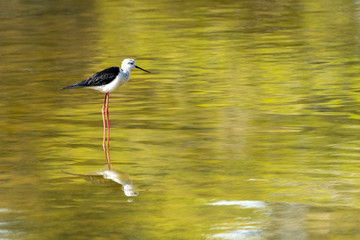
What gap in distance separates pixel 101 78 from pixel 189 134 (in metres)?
1.39

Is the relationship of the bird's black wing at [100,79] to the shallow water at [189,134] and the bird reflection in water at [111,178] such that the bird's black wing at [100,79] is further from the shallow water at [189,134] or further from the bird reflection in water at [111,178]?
the bird reflection in water at [111,178]

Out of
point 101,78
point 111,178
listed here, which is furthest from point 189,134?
point 111,178

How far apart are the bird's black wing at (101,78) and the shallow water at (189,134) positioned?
0.50 metres

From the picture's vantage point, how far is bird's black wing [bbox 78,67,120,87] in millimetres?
10922

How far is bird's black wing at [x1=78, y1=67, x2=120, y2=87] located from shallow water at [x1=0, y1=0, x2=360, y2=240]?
503 millimetres

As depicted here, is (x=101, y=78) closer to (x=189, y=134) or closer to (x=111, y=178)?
(x=189, y=134)

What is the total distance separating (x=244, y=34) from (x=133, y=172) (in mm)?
10610

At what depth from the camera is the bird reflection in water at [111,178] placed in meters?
8.25

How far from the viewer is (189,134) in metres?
10.2

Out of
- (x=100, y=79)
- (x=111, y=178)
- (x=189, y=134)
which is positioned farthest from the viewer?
(x=100, y=79)

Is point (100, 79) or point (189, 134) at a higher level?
point (100, 79)

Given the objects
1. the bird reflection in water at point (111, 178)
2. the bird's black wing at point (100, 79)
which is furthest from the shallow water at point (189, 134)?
the bird's black wing at point (100, 79)

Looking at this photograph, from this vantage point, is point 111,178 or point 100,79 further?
point 100,79

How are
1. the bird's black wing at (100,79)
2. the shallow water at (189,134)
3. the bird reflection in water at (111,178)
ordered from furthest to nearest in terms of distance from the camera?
the bird's black wing at (100,79) → the bird reflection in water at (111,178) → the shallow water at (189,134)
